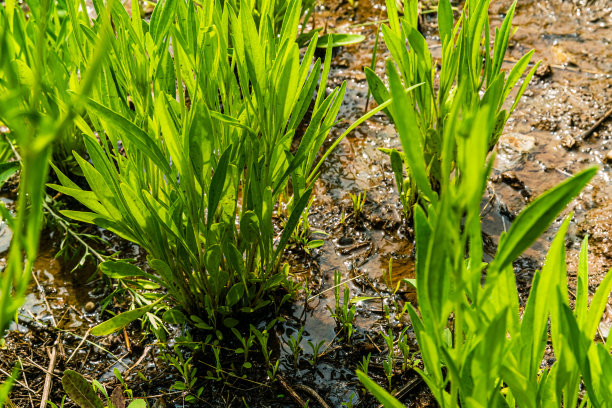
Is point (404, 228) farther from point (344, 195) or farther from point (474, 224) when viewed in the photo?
point (474, 224)

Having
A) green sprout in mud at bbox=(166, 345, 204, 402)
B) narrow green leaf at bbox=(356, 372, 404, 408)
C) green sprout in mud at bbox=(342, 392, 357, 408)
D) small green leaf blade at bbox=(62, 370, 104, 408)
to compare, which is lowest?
green sprout in mud at bbox=(342, 392, 357, 408)

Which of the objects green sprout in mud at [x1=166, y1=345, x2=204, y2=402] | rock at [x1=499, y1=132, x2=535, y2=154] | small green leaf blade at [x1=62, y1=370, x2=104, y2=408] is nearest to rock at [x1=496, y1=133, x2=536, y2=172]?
rock at [x1=499, y1=132, x2=535, y2=154]

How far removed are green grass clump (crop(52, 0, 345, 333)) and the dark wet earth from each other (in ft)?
0.56

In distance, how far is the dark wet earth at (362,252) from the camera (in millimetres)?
1318

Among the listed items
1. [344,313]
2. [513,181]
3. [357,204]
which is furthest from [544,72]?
[344,313]

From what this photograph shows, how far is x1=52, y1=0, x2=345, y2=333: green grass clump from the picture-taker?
1.17 meters

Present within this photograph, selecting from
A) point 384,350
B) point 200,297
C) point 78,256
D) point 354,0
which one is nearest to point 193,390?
point 200,297

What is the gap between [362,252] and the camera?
5.36 feet

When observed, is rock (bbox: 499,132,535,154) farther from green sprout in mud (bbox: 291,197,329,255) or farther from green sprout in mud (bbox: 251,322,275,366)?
green sprout in mud (bbox: 251,322,275,366)

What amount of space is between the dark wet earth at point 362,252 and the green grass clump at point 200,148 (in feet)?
0.56

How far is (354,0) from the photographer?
2770 millimetres

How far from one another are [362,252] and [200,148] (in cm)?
67

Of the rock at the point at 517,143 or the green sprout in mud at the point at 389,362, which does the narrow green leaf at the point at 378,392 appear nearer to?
the green sprout in mud at the point at 389,362

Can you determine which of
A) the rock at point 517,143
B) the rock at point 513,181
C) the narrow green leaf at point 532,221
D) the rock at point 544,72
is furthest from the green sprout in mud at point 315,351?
the rock at point 544,72
